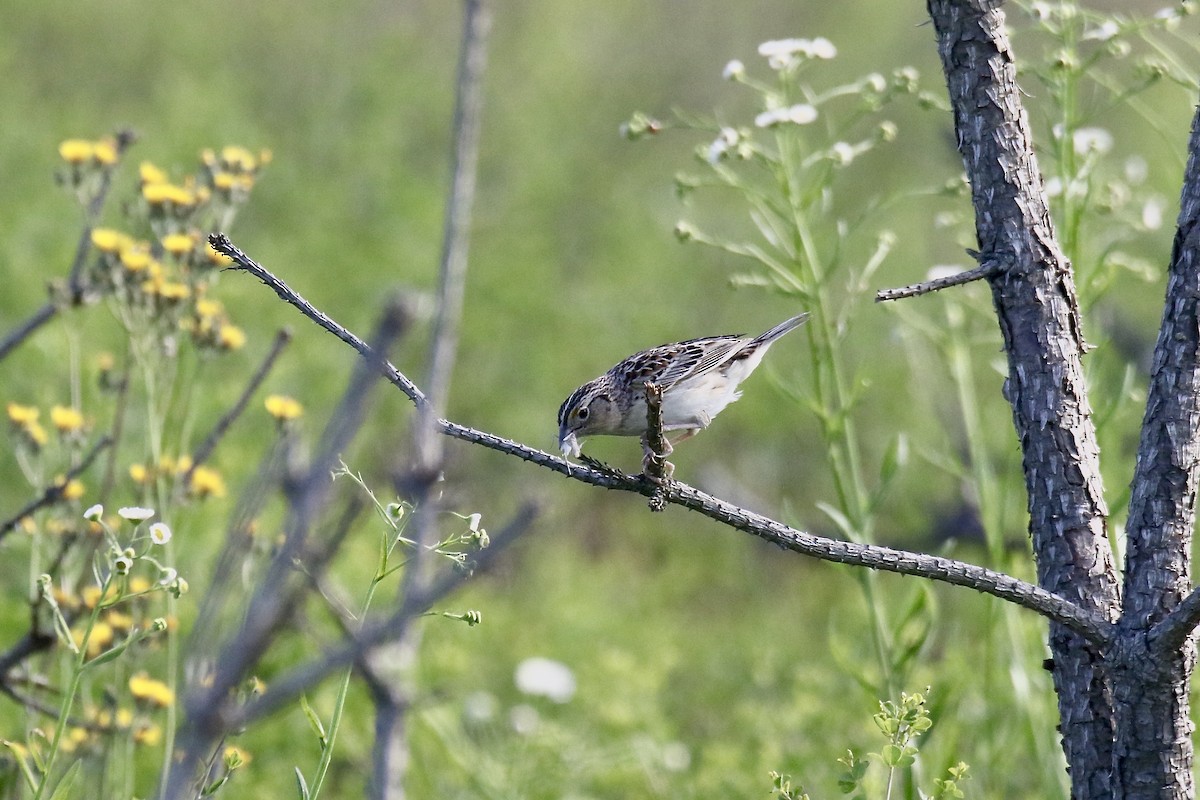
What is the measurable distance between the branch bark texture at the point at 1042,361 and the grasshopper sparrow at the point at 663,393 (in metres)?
1.12

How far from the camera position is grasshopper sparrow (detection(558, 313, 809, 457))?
3480 mm

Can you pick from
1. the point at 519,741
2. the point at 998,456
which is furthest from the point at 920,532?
the point at 519,741

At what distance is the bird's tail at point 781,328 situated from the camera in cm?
365

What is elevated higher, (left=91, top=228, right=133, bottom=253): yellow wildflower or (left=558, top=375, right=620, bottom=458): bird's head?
(left=91, top=228, right=133, bottom=253): yellow wildflower

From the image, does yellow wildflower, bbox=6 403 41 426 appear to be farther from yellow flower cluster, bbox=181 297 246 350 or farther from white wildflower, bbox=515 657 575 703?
white wildflower, bbox=515 657 575 703

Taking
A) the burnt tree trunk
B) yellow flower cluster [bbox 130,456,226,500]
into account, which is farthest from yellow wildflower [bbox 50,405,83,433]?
the burnt tree trunk

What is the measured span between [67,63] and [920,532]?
983cm

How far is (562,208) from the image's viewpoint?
12383 millimetres

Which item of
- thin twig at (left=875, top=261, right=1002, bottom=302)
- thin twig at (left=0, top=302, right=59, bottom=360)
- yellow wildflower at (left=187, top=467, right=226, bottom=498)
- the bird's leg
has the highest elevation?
thin twig at (left=0, top=302, right=59, bottom=360)

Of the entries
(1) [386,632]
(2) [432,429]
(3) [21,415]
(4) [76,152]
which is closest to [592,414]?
(3) [21,415]

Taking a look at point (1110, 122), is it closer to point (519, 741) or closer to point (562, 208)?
point (562, 208)

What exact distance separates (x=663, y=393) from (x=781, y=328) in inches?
21.0

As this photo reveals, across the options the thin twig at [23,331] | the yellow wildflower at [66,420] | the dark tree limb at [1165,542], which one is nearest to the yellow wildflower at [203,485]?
the yellow wildflower at [66,420]

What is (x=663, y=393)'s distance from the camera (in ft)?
11.3
